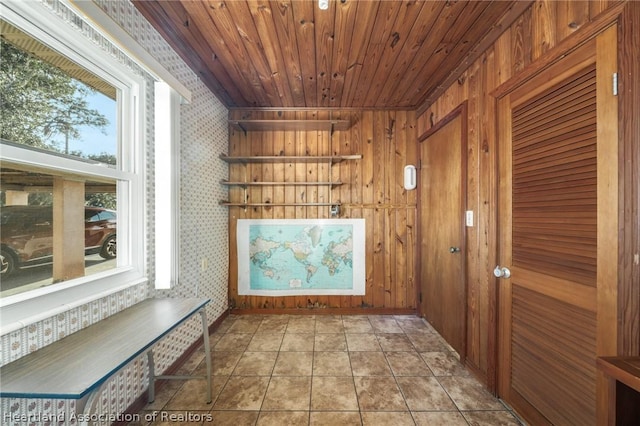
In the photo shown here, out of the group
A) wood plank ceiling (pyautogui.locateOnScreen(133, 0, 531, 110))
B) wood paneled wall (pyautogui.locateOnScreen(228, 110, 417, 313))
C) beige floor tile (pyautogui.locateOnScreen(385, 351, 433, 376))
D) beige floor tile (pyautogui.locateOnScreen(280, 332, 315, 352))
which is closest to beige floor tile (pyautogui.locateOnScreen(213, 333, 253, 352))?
beige floor tile (pyautogui.locateOnScreen(280, 332, 315, 352))

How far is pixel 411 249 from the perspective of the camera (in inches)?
112

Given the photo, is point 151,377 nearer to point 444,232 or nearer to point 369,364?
point 369,364

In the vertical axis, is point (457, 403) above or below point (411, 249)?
below

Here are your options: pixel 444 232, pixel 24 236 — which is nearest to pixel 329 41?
pixel 444 232

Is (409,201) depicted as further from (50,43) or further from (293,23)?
(50,43)

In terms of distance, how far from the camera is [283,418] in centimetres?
142

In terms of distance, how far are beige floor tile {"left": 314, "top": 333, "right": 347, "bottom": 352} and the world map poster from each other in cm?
55

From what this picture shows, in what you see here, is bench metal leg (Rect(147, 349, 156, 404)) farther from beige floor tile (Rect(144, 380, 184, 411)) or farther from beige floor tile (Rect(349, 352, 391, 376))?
beige floor tile (Rect(349, 352, 391, 376))

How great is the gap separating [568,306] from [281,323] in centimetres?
238

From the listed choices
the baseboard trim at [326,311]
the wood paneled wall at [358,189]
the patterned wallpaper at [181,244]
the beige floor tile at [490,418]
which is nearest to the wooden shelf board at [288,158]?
the wood paneled wall at [358,189]

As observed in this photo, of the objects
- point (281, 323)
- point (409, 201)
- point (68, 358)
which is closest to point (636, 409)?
point (68, 358)

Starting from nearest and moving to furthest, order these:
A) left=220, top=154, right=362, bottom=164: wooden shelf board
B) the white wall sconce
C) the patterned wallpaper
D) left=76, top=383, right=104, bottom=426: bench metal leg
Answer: left=76, top=383, right=104, bottom=426: bench metal leg, the patterned wallpaper, left=220, top=154, right=362, bottom=164: wooden shelf board, the white wall sconce

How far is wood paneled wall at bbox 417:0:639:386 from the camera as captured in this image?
884 mm

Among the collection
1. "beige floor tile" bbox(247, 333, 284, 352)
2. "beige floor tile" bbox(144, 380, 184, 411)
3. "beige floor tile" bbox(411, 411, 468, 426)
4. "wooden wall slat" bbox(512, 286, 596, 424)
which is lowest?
"beige floor tile" bbox(411, 411, 468, 426)
